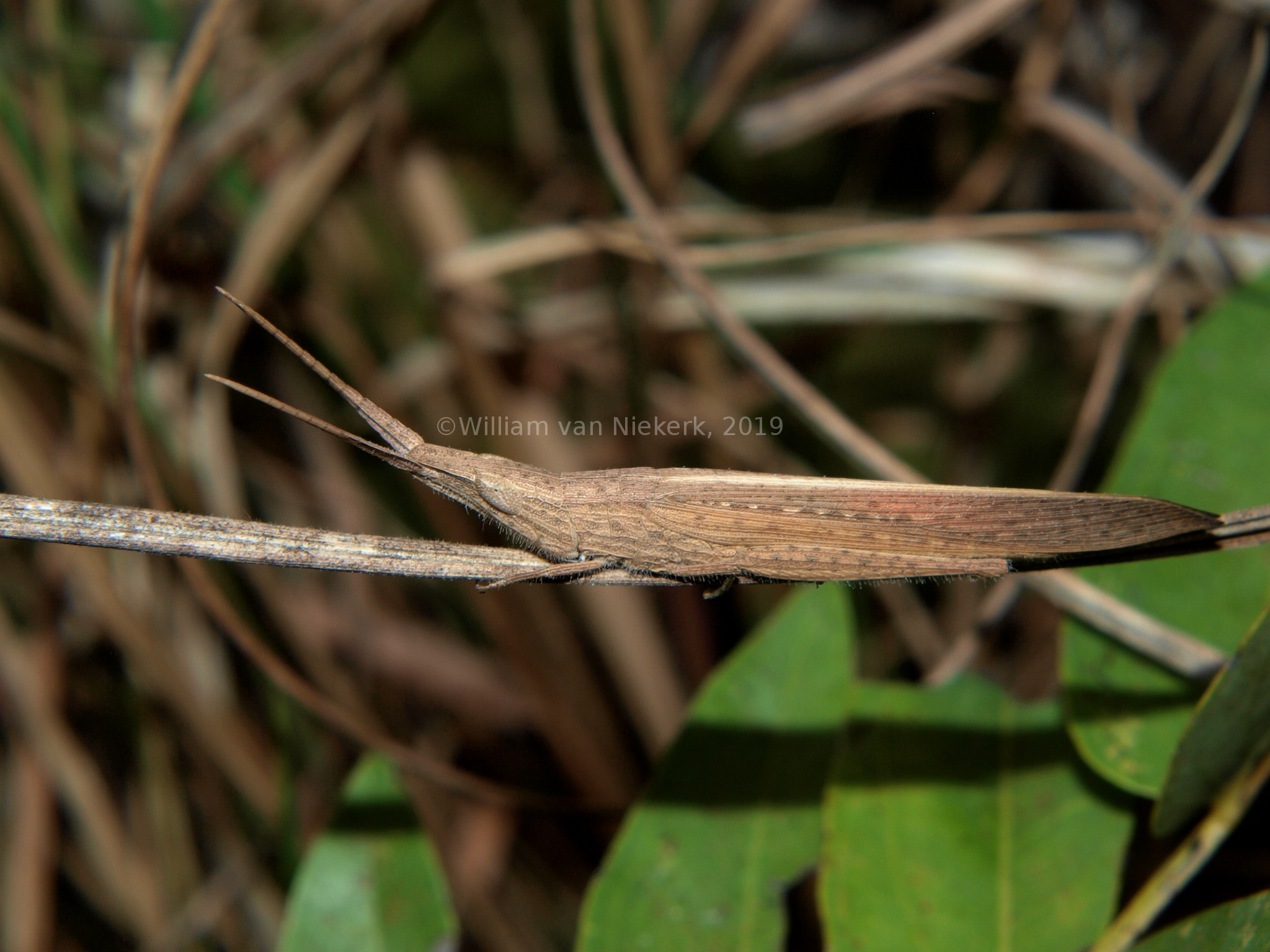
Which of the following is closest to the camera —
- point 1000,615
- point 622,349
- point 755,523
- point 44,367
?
point 755,523

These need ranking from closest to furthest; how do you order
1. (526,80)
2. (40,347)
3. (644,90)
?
(40,347)
(644,90)
(526,80)

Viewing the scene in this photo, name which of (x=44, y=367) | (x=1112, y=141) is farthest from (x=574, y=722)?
(x=1112, y=141)

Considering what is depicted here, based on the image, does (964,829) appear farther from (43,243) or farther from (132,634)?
(43,243)

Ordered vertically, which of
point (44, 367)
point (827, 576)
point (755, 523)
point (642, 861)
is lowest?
point (642, 861)

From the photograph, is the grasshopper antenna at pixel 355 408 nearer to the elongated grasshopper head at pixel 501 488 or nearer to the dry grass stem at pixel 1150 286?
the elongated grasshopper head at pixel 501 488

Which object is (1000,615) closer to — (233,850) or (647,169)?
(647,169)

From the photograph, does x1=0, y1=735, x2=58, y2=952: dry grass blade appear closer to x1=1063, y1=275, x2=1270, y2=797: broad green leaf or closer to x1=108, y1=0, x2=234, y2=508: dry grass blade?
x1=108, y1=0, x2=234, y2=508: dry grass blade

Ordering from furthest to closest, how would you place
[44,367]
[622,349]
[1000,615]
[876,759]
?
[622,349] → [44,367] → [1000,615] → [876,759]

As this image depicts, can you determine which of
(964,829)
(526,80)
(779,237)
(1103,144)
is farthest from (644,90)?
(964,829)
